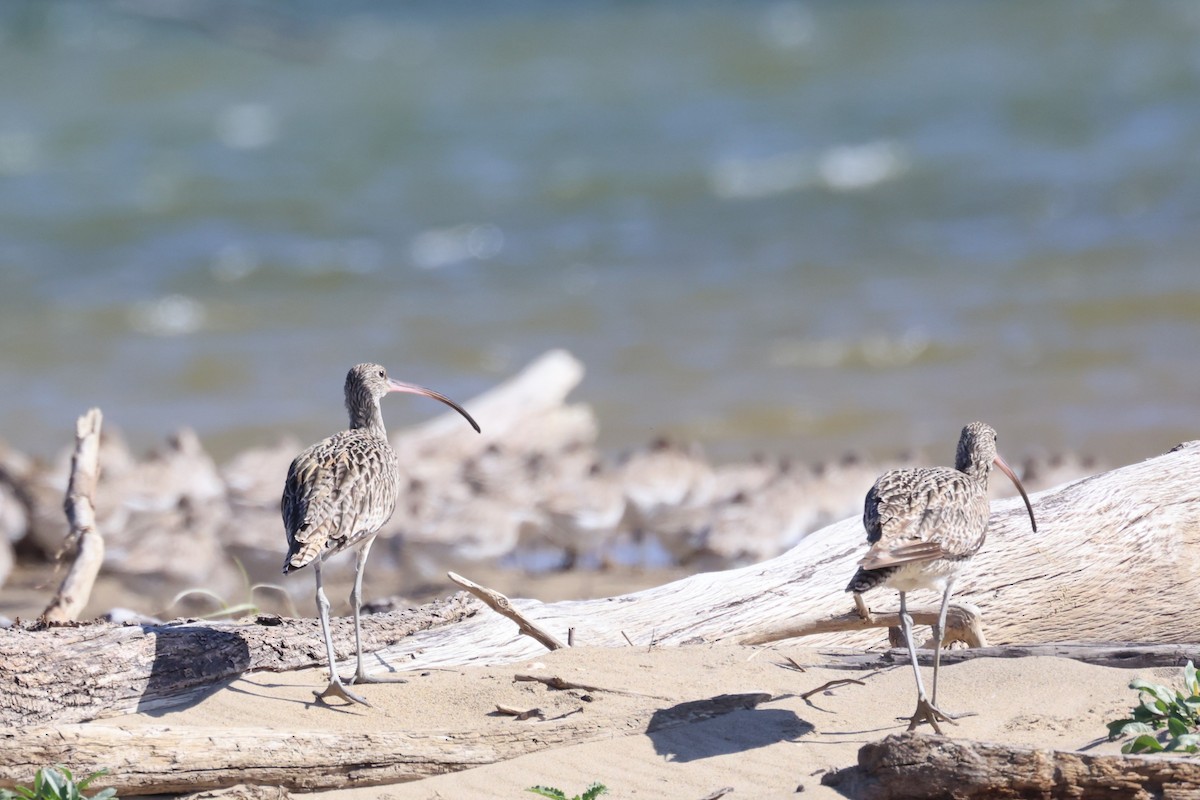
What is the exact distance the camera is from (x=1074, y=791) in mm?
3668

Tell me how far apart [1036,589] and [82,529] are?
150 inches

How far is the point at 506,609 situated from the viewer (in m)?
4.74

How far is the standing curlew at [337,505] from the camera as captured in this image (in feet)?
14.7

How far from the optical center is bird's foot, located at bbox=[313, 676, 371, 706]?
446 cm

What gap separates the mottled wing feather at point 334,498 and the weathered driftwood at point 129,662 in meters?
0.40

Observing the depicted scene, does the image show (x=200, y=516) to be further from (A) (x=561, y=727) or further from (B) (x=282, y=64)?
(B) (x=282, y=64)

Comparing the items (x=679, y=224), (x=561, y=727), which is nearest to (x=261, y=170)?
(x=679, y=224)

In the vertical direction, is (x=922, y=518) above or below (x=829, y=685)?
above

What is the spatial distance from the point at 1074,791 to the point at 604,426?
8.23 metres

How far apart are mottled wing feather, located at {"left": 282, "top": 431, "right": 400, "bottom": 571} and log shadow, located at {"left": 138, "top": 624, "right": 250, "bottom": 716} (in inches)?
15.4

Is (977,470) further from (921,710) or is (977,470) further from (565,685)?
(565,685)

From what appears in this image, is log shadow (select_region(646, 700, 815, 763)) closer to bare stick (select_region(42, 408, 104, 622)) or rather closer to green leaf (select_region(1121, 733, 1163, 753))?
green leaf (select_region(1121, 733, 1163, 753))

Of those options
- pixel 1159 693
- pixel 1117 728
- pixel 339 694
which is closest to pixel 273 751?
pixel 339 694

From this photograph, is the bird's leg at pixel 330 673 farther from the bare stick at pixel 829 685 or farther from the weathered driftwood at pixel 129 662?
the bare stick at pixel 829 685
